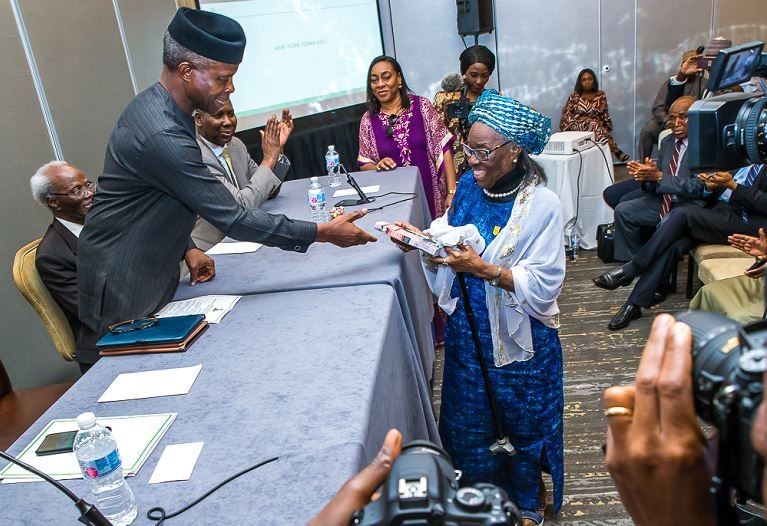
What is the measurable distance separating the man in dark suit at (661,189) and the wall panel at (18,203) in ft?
11.3

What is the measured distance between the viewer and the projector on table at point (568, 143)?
4.30 metres

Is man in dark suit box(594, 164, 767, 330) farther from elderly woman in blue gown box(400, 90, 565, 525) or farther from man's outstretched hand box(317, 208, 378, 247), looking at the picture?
man's outstretched hand box(317, 208, 378, 247)

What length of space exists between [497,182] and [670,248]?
2.12m

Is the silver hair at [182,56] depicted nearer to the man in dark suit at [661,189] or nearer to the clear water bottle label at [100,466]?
the clear water bottle label at [100,466]

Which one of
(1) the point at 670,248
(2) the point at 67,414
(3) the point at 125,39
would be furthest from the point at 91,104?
(1) the point at 670,248

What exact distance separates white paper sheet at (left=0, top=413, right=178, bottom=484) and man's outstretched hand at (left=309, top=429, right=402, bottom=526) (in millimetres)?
555

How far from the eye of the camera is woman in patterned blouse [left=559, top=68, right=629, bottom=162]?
6137 mm

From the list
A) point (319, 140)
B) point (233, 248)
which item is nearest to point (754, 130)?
point (233, 248)

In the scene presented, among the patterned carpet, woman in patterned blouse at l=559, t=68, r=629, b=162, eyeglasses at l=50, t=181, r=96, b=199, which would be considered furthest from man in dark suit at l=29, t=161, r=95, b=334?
woman in patterned blouse at l=559, t=68, r=629, b=162

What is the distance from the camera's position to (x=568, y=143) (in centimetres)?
429

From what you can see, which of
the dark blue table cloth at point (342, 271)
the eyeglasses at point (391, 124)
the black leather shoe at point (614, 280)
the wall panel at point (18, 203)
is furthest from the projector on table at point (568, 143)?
the wall panel at point (18, 203)

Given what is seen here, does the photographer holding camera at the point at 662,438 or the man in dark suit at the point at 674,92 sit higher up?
the photographer holding camera at the point at 662,438

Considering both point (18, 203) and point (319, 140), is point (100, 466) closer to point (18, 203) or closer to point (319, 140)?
point (18, 203)

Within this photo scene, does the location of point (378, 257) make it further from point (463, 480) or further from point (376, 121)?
point (376, 121)
